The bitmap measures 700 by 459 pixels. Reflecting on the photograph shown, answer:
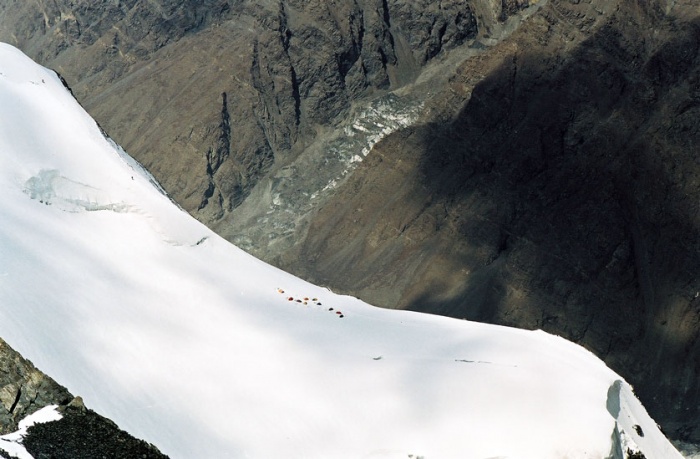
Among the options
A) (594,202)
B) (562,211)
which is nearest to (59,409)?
(594,202)

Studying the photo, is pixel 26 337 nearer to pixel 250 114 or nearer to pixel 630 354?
pixel 630 354

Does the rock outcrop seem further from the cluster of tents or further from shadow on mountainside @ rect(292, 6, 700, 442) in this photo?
shadow on mountainside @ rect(292, 6, 700, 442)

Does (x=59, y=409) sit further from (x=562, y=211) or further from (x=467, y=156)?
(x=467, y=156)

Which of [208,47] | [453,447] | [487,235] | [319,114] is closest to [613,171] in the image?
[487,235]

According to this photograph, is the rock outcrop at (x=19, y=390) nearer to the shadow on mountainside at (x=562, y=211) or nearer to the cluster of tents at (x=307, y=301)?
the cluster of tents at (x=307, y=301)

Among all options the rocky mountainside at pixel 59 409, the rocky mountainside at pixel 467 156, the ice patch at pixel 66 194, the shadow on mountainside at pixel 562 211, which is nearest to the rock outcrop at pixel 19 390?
the rocky mountainside at pixel 59 409

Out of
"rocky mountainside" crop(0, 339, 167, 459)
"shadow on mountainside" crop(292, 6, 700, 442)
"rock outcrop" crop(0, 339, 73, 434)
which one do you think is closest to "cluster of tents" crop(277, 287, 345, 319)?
"rocky mountainside" crop(0, 339, 167, 459)
